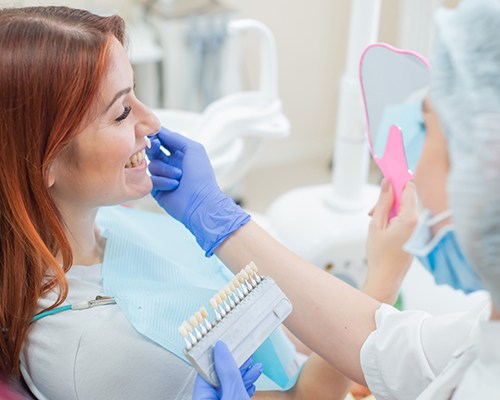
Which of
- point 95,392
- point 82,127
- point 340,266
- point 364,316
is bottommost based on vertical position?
point 340,266

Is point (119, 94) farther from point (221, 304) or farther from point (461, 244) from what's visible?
point (461, 244)

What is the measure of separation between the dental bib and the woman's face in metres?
0.16

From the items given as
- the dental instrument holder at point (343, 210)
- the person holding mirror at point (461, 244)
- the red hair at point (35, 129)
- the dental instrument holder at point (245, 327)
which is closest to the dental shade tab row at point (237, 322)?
the dental instrument holder at point (245, 327)

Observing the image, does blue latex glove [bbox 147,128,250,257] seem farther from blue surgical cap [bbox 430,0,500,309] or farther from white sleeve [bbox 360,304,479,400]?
blue surgical cap [bbox 430,0,500,309]

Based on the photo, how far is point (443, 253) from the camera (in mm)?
781

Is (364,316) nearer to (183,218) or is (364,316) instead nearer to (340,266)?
(183,218)

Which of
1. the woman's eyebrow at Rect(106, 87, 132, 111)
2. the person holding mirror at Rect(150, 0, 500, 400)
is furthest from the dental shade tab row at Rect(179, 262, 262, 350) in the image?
the woman's eyebrow at Rect(106, 87, 132, 111)

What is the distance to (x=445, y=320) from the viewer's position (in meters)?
0.96

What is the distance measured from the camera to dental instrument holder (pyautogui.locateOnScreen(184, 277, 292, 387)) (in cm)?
93

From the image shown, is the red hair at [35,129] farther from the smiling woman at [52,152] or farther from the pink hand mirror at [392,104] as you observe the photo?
the pink hand mirror at [392,104]

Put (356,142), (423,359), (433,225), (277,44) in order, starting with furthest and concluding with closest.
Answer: (277,44)
(356,142)
(423,359)
(433,225)

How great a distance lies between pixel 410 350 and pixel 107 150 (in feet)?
1.82

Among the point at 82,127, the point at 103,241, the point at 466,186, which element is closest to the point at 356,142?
the point at 103,241

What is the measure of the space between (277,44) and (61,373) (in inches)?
91.8
